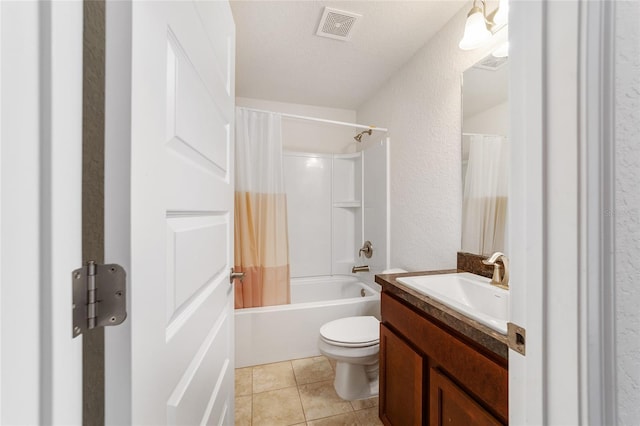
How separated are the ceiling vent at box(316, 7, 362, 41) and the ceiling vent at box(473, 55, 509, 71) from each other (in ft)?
2.47

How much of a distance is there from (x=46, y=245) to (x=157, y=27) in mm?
412

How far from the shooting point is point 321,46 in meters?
1.81

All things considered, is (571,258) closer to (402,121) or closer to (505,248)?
(505,248)

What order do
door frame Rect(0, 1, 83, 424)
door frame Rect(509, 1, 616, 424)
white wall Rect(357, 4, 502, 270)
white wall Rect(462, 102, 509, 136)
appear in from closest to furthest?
door frame Rect(0, 1, 83, 424) < door frame Rect(509, 1, 616, 424) < white wall Rect(462, 102, 509, 136) < white wall Rect(357, 4, 502, 270)

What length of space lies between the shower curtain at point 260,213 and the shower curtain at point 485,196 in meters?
1.36

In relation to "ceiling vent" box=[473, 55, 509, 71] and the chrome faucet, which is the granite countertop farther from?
"ceiling vent" box=[473, 55, 509, 71]

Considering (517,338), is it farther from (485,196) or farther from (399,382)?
(485,196)

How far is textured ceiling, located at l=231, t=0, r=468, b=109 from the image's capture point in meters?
1.46

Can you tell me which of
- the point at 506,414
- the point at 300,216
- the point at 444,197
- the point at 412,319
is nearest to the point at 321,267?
the point at 300,216

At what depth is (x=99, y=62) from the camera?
40 cm

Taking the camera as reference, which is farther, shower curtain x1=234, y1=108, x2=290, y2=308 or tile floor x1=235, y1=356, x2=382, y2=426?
shower curtain x1=234, y1=108, x2=290, y2=308

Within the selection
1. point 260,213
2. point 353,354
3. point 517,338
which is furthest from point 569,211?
point 260,213

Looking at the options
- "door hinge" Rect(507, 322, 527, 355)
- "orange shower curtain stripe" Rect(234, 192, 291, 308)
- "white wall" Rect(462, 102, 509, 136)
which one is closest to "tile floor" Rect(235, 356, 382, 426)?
"orange shower curtain stripe" Rect(234, 192, 291, 308)

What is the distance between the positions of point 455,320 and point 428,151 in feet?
4.06
